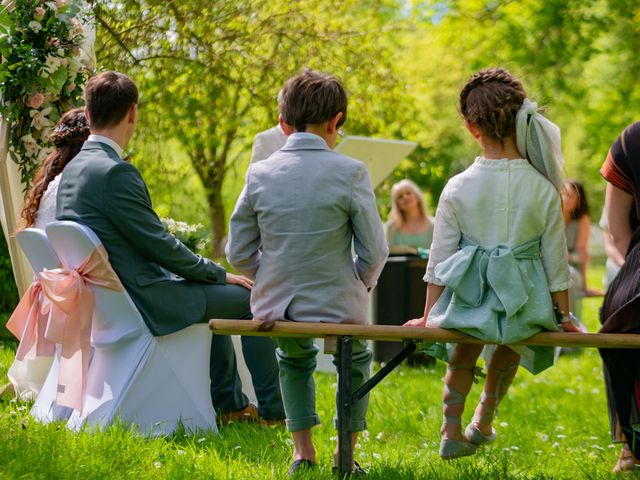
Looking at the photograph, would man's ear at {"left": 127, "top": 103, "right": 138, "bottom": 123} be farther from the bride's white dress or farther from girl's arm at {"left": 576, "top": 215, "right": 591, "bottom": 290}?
girl's arm at {"left": 576, "top": 215, "right": 591, "bottom": 290}

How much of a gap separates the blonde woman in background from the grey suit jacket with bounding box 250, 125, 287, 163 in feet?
12.7

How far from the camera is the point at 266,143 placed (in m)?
6.79

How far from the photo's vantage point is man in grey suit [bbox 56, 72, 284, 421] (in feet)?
16.4

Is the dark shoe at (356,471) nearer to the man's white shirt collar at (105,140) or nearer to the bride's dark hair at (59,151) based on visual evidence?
the man's white shirt collar at (105,140)

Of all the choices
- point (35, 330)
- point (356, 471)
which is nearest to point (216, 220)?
point (35, 330)

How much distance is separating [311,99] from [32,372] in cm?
256

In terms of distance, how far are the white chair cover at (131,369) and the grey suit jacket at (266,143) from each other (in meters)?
1.85

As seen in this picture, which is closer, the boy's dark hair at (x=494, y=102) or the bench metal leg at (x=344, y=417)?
the bench metal leg at (x=344, y=417)

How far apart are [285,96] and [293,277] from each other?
77 centimetres

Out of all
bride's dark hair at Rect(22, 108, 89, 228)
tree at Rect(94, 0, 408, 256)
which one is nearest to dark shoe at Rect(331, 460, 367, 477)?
bride's dark hair at Rect(22, 108, 89, 228)

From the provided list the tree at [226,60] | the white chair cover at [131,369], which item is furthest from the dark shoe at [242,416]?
the tree at [226,60]

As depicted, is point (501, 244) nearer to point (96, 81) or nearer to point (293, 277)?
point (293, 277)

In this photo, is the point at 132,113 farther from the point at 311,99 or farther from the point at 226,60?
the point at 226,60

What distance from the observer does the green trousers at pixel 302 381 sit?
4.40 m
